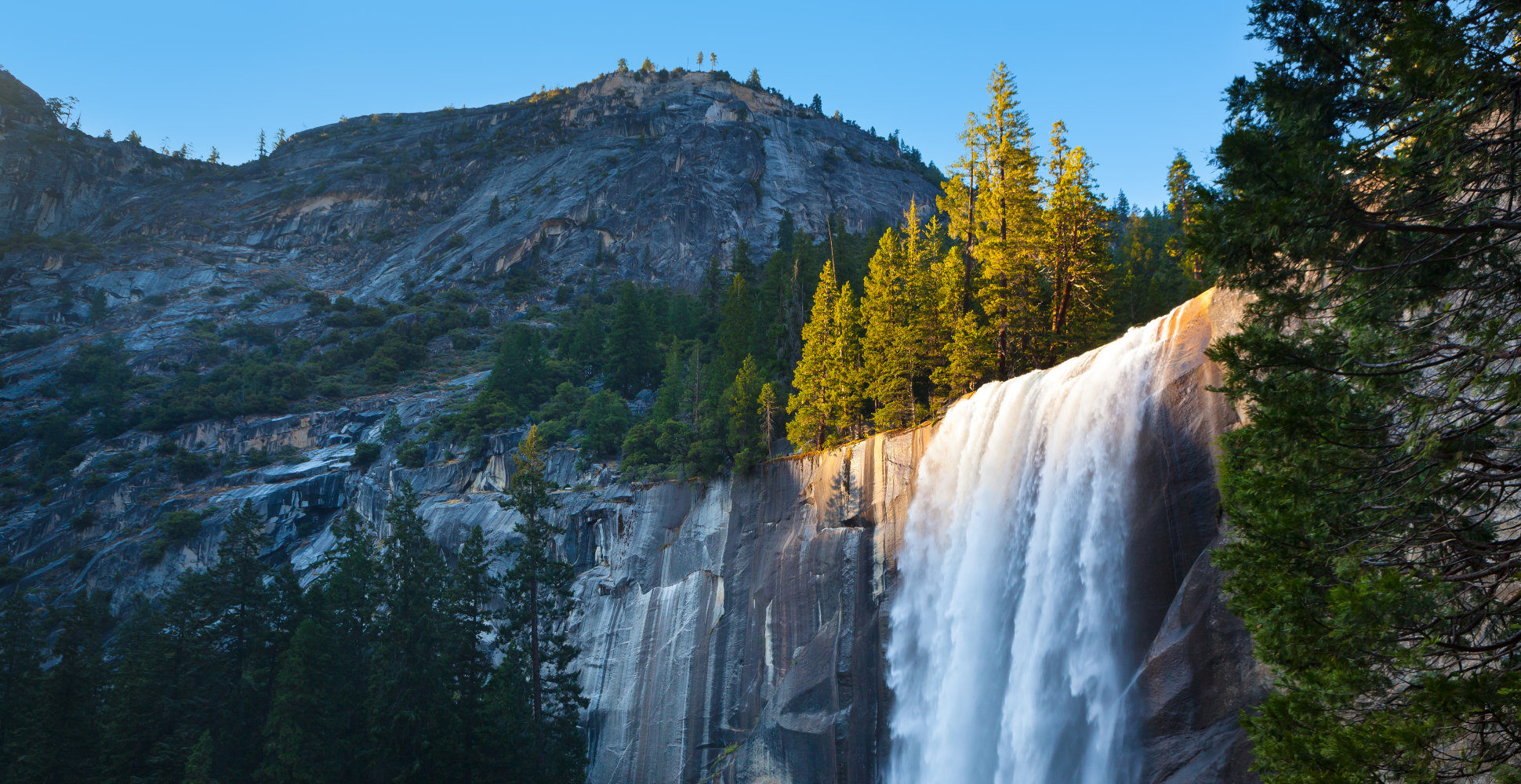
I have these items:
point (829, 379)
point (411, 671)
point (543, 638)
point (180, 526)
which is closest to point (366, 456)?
point (180, 526)

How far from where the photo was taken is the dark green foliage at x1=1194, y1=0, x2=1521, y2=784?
7934mm

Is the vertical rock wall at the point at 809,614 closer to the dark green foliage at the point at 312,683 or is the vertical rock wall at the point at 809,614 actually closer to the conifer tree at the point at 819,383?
the conifer tree at the point at 819,383

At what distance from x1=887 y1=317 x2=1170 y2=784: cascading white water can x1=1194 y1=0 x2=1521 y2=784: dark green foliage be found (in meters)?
8.65

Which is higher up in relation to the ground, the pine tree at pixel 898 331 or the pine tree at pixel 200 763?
the pine tree at pixel 898 331

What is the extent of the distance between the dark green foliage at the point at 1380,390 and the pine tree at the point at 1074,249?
59.6 feet

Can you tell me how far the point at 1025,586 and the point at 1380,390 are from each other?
13694 millimetres

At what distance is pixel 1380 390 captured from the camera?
9.11 meters

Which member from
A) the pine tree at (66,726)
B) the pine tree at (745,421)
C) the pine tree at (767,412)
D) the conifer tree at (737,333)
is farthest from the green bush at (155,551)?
the pine tree at (767,412)

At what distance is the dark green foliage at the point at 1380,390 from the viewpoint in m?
7.93

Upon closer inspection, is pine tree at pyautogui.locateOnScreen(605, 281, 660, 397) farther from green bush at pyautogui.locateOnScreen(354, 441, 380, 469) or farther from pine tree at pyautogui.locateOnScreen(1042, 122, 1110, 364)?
pine tree at pyautogui.locateOnScreen(1042, 122, 1110, 364)

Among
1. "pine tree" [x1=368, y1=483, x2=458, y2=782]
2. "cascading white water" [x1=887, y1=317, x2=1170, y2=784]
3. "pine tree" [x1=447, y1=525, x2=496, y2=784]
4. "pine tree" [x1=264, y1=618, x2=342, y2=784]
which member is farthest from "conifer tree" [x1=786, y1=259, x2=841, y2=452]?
"pine tree" [x1=264, y1=618, x2=342, y2=784]

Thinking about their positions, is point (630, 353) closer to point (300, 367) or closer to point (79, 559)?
point (300, 367)

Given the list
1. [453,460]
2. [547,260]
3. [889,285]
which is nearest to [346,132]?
[547,260]

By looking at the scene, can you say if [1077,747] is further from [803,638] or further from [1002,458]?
→ [803,638]
